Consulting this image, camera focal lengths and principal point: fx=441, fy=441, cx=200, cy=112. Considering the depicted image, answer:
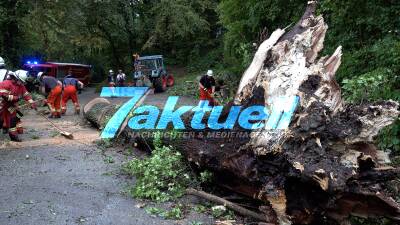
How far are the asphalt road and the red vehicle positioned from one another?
1600 cm

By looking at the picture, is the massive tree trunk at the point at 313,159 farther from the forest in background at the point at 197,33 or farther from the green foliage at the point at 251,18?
the green foliage at the point at 251,18

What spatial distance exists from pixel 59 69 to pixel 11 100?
61.5ft

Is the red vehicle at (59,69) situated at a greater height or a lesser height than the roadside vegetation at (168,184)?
greater

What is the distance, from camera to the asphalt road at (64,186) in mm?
5090

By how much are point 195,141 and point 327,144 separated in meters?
2.16

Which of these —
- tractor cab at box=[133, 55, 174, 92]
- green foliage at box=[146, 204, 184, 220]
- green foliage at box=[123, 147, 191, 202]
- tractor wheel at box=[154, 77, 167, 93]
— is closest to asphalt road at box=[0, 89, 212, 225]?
green foliage at box=[146, 204, 184, 220]

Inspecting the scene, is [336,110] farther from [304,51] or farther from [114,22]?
[114,22]

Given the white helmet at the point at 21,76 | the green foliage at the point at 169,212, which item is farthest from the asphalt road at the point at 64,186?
the white helmet at the point at 21,76

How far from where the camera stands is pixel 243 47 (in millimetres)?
14461

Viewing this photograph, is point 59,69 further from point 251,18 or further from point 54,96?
point 251,18

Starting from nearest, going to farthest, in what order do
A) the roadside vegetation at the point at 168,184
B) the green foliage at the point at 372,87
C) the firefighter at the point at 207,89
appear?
1. the roadside vegetation at the point at 168,184
2. the green foliage at the point at 372,87
3. the firefighter at the point at 207,89

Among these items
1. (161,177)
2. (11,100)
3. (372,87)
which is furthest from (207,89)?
(161,177)

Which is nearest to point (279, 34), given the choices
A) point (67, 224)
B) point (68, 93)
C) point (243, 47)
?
point (67, 224)

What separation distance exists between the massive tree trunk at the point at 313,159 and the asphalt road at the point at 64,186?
2.80 ft
